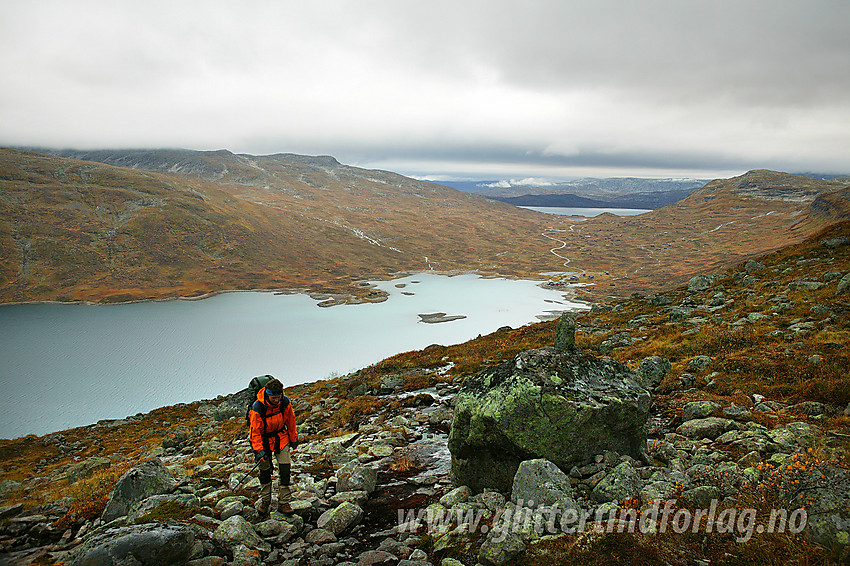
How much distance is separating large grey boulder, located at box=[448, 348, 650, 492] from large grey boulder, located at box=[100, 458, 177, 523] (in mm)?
7775

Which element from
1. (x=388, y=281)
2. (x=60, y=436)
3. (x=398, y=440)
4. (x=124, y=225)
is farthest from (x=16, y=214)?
(x=398, y=440)

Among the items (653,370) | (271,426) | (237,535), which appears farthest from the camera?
(653,370)

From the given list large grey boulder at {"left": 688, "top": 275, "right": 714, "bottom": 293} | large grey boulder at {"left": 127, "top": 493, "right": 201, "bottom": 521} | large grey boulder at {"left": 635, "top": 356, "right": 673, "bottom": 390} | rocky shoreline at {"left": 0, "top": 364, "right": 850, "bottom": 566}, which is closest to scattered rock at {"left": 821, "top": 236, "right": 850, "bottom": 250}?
large grey boulder at {"left": 688, "top": 275, "right": 714, "bottom": 293}

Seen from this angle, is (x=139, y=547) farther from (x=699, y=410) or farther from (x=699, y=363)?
(x=699, y=363)

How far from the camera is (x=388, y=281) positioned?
184750 millimetres

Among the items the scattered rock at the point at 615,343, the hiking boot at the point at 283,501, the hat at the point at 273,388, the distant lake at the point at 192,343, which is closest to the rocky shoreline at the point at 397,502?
the hiking boot at the point at 283,501

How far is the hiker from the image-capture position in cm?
922

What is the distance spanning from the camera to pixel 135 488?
968 centimetres

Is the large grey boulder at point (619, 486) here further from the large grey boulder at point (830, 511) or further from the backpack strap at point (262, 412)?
the backpack strap at point (262, 412)

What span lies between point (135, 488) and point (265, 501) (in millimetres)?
3513

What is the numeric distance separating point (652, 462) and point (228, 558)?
9139mm

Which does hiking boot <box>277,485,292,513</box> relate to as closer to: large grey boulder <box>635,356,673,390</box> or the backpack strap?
the backpack strap

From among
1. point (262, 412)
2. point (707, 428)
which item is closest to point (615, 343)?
point (707, 428)

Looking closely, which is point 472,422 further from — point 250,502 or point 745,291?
point 745,291
